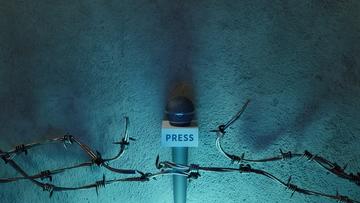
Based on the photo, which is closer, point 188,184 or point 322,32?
point 322,32

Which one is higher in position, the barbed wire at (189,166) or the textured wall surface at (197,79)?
the textured wall surface at (197,79)

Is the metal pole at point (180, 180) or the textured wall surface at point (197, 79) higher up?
the textured wall surface at point (197, 79)

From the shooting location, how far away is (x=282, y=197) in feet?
3.25

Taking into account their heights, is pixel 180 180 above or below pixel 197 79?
below

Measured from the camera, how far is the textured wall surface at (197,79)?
887 millimetres

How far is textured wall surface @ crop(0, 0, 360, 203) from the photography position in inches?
34.9

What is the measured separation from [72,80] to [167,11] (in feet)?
1.05

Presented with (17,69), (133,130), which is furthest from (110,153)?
(17,69)

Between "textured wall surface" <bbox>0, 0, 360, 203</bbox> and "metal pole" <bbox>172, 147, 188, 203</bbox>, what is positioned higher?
"textured wall surface" <bbox>0, 0, 360, 203</bbox>

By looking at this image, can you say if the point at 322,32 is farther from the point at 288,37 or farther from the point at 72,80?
the point at 72,80

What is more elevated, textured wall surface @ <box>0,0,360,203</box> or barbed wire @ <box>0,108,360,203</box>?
textured wall surface @ <box>0,0,360,203</box>

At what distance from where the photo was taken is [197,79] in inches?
36.4

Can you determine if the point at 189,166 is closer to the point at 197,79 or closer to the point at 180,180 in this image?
the point at 180,180

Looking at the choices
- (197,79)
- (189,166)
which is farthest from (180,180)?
(197,79)
